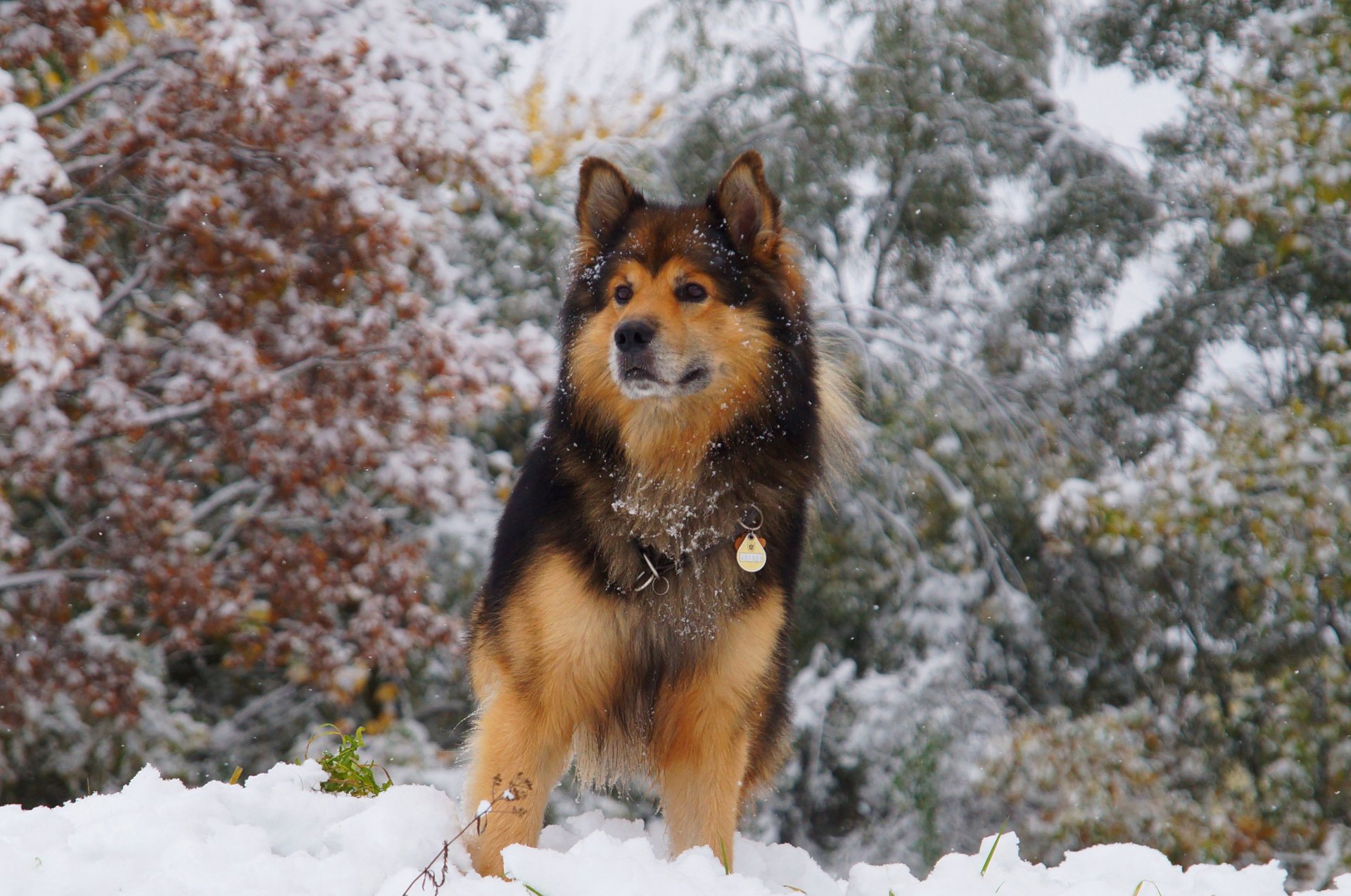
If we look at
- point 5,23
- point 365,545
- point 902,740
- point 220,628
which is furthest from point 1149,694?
point 5,23

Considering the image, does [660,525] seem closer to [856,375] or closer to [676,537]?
[676,537]

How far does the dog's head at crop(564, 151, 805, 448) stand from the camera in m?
3.45

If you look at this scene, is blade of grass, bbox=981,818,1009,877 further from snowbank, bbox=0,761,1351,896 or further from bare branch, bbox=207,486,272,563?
bare branch, bbox=207,486,272,563

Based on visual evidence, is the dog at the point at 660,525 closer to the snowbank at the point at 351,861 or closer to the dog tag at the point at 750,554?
the dog tag at the point at 750,554

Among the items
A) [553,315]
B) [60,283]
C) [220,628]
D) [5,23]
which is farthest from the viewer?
[553,315]

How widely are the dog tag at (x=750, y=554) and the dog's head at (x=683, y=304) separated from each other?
367mm

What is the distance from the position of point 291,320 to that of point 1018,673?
6.34m

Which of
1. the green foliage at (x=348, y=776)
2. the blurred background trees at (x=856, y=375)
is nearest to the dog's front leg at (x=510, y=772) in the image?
the green foliage at (x=348, y=776)

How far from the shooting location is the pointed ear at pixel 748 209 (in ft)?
11.9

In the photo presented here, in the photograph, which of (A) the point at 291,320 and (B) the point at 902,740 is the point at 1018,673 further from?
(A) the point at 291,320

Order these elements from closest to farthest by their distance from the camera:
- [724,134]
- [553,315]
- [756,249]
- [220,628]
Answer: [756,249] < [220,628] < [553,315] < [724,134]

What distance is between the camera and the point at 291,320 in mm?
8414

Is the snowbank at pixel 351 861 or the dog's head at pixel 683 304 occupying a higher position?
the dog's head at pixel 683 304

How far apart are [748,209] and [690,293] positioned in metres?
0.36
